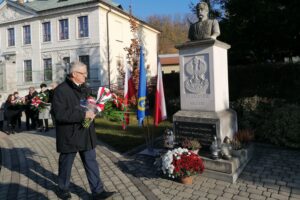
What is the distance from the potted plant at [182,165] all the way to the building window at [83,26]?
2139cm

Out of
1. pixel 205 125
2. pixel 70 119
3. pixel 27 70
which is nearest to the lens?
pixel 70 119

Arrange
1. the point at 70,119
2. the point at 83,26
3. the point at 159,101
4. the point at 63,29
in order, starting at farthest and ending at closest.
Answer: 1. the point at 63,29
2. the point at 83,26
3. the point at 159,101
4. the point at 70,119

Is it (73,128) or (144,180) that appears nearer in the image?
(73,128)

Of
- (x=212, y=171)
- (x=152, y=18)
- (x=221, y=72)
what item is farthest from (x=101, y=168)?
(x=152, y=18)

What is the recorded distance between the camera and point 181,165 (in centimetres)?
484

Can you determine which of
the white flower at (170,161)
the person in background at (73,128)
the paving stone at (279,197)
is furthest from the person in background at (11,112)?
the paving stone at (279,197)

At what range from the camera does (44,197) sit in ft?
15.5

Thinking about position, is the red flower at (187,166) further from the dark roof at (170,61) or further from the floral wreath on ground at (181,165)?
the dark roof at (170,61)

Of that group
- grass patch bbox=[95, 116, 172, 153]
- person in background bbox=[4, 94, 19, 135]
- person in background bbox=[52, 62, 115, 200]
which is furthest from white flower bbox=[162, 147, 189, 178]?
person in background bbox=[4, 94, 19, 135]

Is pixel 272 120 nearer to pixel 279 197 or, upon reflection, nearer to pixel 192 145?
pixel 192 145

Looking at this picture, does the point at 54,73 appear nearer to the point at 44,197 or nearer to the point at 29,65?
the point at 29,65

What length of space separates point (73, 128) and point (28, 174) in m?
2.60

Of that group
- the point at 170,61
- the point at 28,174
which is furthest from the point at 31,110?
the point at 170,61

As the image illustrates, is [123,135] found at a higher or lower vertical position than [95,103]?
lower
